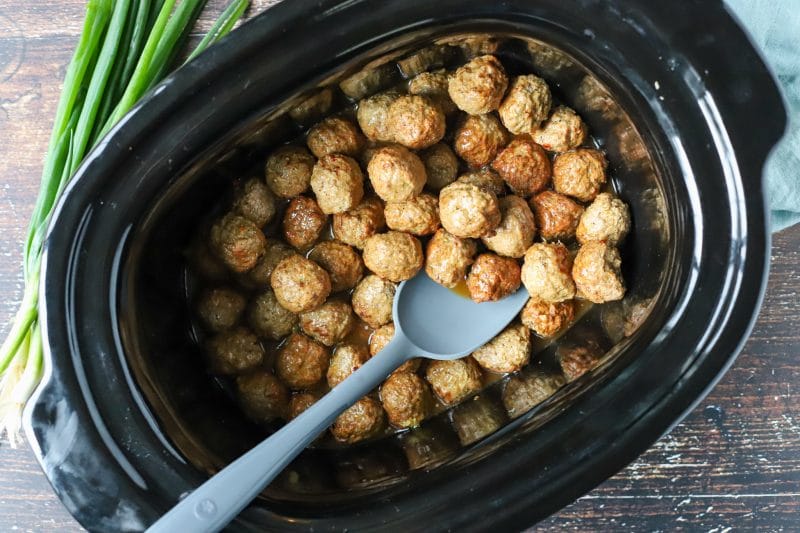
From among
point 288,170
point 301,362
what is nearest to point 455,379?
point 301,362

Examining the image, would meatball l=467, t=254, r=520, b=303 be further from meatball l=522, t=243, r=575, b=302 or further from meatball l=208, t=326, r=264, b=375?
meatball l=208, t=326, r=264, b=375

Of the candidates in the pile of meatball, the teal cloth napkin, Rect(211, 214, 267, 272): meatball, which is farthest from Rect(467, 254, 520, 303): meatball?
the teal cloth napkin

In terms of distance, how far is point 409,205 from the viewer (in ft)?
4.73

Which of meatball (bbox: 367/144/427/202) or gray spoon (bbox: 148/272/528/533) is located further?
meatball (bbox: 367/144/427/202)

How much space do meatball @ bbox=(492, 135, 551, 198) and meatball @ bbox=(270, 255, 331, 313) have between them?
0.44 meters

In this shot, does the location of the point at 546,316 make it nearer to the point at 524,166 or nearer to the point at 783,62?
the point at 524,166

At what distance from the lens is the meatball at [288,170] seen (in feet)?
4.73

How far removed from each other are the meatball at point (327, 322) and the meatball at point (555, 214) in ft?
1.50

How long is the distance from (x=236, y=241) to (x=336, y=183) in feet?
0.76

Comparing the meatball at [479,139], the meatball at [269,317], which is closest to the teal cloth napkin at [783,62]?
the meatball at [479,139]

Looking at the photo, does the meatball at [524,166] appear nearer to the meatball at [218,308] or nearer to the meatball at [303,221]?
the meatball at [303,221]

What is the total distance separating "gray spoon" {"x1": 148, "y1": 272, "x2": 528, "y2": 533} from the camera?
1076 millimetres

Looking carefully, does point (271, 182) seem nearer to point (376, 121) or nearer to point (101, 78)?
point (376, 121)

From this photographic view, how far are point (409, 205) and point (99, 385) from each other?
665 millimetres
